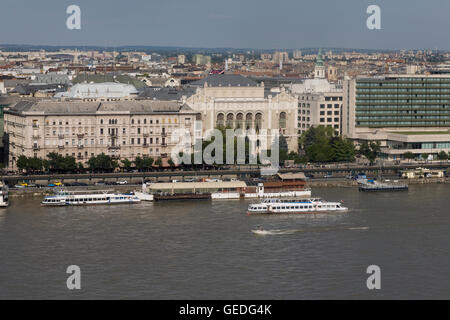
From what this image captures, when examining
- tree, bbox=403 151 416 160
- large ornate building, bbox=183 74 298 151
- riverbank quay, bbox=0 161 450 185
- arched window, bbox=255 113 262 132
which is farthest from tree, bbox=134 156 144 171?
tree, bbox=403 151 416 160

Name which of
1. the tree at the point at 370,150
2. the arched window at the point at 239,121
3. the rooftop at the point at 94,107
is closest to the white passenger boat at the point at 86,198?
the rooftop at the point at 94,107

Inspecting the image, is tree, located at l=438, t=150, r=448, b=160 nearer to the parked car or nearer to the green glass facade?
the green glass facade

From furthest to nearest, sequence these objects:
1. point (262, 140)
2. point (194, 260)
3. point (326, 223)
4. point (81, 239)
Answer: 1. point (262, 140)
2. point (326, 223)
3. point (81, 239)
4. point (194, 260)

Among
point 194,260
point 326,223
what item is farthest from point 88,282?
point 326,223

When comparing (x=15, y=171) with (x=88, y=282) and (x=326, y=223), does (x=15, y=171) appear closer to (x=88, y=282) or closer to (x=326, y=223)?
(x=326, y=223)

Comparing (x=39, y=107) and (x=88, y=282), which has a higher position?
(x=39, y=107)
